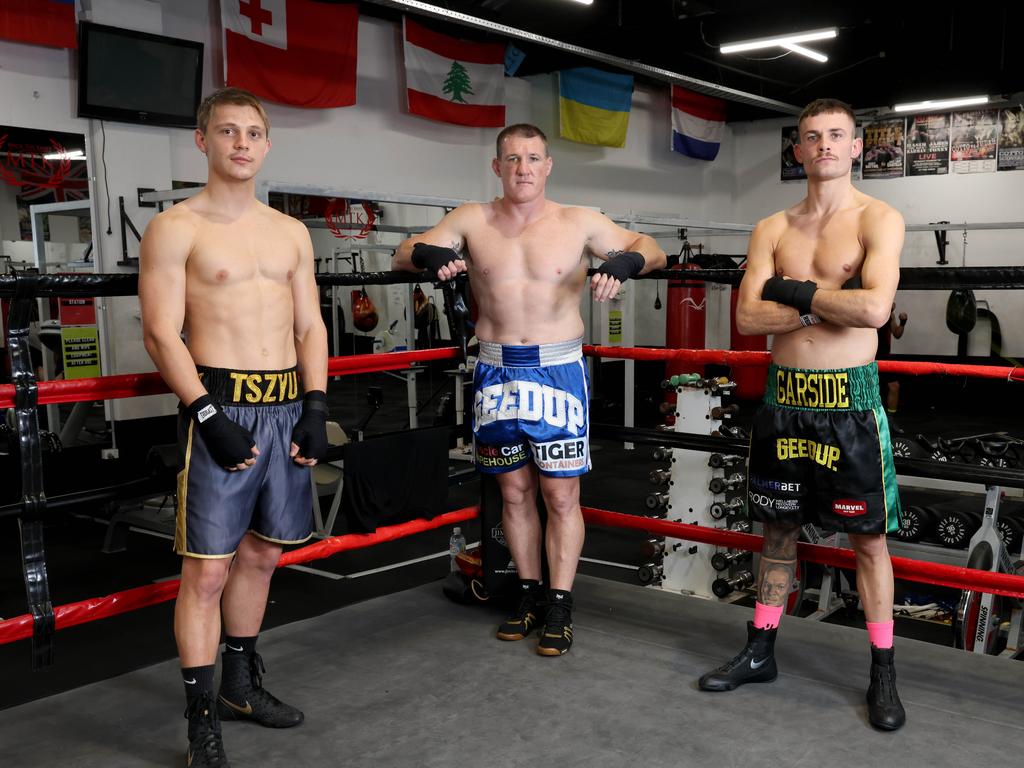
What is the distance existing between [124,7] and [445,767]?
20.6ft

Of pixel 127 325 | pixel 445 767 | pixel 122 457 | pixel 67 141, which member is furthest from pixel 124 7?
pixel 445 767

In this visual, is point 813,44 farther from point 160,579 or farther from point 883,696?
point 883,696

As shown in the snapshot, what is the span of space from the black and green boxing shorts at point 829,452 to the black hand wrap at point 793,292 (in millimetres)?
202

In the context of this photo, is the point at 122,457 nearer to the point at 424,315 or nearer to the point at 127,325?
the point at 127,325

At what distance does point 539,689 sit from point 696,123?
10.6 m

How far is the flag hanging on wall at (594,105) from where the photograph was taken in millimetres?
9758

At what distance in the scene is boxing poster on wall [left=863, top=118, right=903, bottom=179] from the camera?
1169 centimetres

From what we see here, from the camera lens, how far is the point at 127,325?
660 centimetres

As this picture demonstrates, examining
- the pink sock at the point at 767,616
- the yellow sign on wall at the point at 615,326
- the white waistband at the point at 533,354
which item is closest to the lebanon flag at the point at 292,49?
the yellow sign on wall at the point at 615,326

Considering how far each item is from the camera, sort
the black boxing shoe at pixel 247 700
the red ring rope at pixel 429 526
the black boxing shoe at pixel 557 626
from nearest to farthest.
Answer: the red ring rope at pixel 429 526 → the black boxing shoe at pixel 247 700 → the black boxing shoe at pixel 557 626

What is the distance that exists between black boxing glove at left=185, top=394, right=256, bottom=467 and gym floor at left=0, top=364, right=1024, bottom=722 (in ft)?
2.39

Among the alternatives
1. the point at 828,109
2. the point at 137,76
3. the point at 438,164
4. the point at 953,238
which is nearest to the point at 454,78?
the point at 438,164

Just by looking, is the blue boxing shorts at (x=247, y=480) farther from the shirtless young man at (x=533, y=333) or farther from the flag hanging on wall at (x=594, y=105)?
the flag hanging on wall at (x=594, y=105)

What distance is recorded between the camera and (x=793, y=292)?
2027mm
